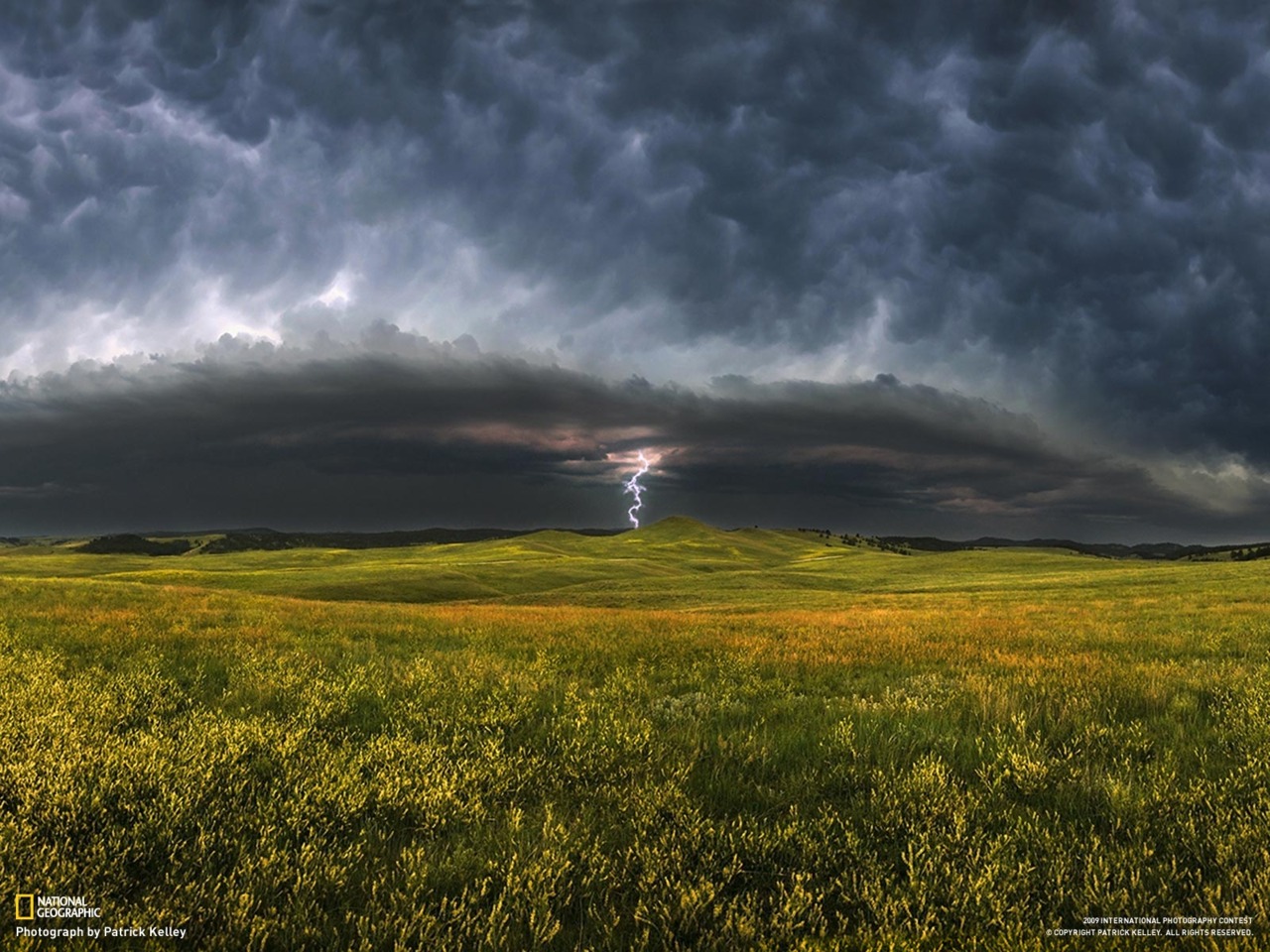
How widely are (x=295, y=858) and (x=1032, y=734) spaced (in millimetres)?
7626

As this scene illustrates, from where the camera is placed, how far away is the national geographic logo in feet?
11.6

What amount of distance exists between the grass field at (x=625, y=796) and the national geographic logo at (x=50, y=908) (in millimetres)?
108

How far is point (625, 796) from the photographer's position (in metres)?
5.41

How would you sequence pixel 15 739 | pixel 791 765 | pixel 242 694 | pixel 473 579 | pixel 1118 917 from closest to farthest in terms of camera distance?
pixel 1118 917
pixel 15 739
pixel 791 765
pixel 242 694
pixel 473 579

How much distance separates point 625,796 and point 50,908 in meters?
3.86

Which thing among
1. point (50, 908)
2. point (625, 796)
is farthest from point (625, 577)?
point (50, 908)

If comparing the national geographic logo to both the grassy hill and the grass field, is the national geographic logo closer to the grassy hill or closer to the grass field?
the grass field

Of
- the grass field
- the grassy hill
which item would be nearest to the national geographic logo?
the grass field

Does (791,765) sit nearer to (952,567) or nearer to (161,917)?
(161,917)

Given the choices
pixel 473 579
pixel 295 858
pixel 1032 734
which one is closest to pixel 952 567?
pixel 473 579

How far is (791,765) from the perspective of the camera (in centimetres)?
631

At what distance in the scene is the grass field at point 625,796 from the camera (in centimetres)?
384

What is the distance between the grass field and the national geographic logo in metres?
0.11

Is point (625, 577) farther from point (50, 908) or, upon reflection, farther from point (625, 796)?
point (50, 908)
